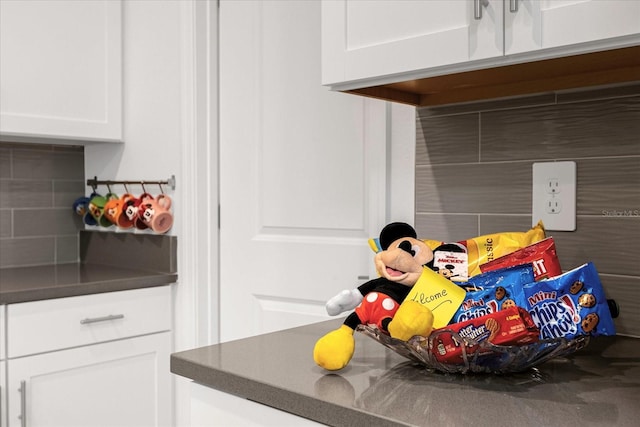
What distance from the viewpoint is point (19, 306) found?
179cm

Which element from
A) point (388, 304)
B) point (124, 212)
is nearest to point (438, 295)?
point (388, 304)

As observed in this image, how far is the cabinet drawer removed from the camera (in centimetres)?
180

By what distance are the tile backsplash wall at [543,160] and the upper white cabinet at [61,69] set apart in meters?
1.26

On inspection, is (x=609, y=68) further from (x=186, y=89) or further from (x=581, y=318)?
(x=186, y=89)

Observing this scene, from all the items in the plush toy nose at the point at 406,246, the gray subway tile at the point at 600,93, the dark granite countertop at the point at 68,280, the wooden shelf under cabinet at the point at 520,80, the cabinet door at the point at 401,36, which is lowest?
the dark granite countertop at the point at 68,280

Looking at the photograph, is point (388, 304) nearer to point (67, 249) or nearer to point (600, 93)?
point (600, 93)

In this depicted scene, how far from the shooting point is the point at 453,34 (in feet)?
3.61

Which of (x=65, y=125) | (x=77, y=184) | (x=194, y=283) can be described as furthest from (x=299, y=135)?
(x=77, y=184)

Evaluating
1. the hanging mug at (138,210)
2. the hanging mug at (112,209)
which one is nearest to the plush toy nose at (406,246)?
the hanging mug at (138,210)

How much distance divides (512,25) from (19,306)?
1.50 metres

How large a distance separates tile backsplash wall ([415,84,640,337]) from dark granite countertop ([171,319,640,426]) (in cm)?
20

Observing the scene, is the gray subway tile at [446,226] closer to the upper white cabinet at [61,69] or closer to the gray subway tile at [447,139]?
the gray subway tile at [447,139]

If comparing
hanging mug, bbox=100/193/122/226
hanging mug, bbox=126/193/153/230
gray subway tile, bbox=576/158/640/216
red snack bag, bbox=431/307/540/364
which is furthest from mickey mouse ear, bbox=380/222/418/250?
hanging mug, bbox=100/193/122/226

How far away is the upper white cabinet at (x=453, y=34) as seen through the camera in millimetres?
952
